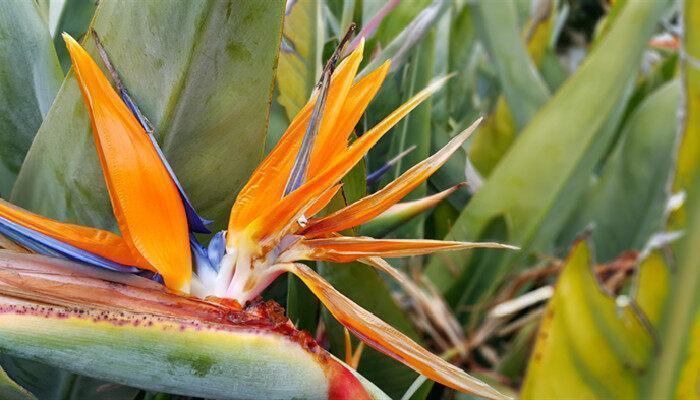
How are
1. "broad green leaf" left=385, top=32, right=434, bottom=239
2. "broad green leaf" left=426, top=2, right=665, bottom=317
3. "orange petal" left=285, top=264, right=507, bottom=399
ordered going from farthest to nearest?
"broad green leaf" left=426, top=2, right=665, bottom=317
"broad green leaf" left=385, top=32, right=434, bottom=239
"orange petal" left=285, top=264, right=507, bottom=399

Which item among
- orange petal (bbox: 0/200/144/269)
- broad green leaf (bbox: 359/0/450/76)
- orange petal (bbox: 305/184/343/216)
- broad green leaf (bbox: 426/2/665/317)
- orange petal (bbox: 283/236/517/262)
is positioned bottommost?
broad green leaf (bbox: 426/2/665/317)

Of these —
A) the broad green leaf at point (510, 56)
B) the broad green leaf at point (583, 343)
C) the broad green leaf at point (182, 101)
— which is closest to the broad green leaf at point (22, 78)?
the broad green leaf at point (182, 101)

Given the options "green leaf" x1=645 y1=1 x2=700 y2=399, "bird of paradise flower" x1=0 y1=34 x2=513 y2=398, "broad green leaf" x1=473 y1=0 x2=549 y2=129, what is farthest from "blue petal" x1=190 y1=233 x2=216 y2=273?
"broad green leaf" x1=473 y1=0 x2=549 y2=129

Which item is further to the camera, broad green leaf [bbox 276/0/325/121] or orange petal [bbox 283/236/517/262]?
broad green leaf [bbox 276/0/325/121]

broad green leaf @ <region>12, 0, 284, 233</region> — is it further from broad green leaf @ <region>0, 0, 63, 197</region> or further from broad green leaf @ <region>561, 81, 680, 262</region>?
broad green leaf @ <region>561, 81, 680, 262</region>

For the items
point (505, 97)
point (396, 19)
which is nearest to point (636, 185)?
point (505, 97)

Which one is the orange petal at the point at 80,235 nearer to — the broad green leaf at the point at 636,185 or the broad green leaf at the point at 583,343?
the broad green leaf at the point at 583,343

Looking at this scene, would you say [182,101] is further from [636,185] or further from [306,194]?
[636,185]

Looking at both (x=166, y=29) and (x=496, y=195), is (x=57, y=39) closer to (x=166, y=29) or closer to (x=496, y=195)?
(x=166, y=29)
